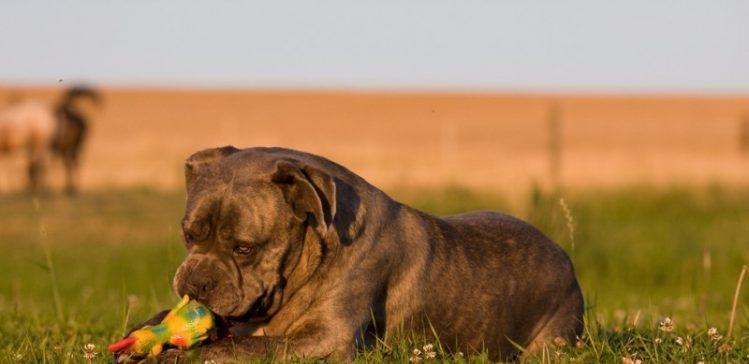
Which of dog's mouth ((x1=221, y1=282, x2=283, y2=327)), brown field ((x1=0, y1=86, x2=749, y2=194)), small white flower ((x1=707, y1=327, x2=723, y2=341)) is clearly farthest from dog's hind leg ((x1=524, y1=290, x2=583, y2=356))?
brown field ((x1=0, y1=86, x2=749, y2=194))

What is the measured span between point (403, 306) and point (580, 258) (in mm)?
9320

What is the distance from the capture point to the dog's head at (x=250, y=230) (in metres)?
5.48

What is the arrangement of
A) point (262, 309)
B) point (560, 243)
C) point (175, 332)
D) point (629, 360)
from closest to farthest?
point (629, 360) < point (175, 332) < point (262, 309) < point (560, 243)

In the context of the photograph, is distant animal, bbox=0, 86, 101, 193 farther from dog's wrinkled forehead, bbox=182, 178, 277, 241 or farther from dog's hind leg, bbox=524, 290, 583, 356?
dog's wrinkled forehead, bbox=182, 178, 277, 241

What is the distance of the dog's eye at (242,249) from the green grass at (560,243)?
0.72 meters

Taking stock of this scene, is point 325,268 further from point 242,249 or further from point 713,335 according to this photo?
point 713,335

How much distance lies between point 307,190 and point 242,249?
1.32 ft

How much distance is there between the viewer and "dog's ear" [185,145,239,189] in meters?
5.97

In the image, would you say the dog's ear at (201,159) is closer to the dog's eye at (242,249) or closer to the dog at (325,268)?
the dog at (325,268)

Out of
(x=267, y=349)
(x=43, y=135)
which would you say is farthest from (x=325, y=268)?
(x=43, y=135)

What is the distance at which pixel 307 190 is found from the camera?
18.1 feet

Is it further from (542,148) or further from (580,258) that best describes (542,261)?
(542,148)

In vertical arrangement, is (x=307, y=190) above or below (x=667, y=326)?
above

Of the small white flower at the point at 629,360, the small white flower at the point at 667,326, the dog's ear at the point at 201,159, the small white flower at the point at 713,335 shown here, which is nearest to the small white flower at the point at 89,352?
the dog's ear at the point at 201,159
